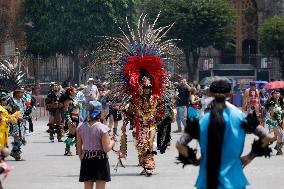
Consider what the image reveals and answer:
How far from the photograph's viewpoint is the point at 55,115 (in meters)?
28.1

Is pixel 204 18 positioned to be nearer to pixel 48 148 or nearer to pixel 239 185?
A: pixel 48 148

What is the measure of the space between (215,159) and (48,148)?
16280 millimetres

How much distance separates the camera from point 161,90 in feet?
58.4

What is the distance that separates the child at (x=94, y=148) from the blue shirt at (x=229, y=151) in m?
3.29

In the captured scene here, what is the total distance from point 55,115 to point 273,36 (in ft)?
131

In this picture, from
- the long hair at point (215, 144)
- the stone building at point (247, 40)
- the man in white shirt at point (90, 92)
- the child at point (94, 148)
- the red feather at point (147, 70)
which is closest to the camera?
the long hair at point (215, 144)

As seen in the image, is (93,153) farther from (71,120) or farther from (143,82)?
(71,120)

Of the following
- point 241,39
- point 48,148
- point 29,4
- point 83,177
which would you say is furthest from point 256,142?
point 241,39

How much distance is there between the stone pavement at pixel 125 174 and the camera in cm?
1585

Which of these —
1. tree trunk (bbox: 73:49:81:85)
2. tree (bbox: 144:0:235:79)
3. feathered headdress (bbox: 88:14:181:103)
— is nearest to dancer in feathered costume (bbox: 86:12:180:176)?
feathered headdress (bbox: 88:14:181:103)

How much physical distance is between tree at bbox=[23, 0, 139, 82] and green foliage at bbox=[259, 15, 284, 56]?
35.5ft

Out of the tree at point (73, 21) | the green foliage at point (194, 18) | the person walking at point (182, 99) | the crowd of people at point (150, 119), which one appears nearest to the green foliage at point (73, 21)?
the tree at point (73, 21)

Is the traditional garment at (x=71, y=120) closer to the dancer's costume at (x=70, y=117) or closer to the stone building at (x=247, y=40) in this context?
the dancer's costume at (x=70, y=117)

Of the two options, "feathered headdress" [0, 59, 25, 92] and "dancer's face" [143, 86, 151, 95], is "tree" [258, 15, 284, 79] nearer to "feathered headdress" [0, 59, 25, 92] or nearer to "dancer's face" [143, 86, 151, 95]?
"feathered headdress" [0, 59, 25, 92]
